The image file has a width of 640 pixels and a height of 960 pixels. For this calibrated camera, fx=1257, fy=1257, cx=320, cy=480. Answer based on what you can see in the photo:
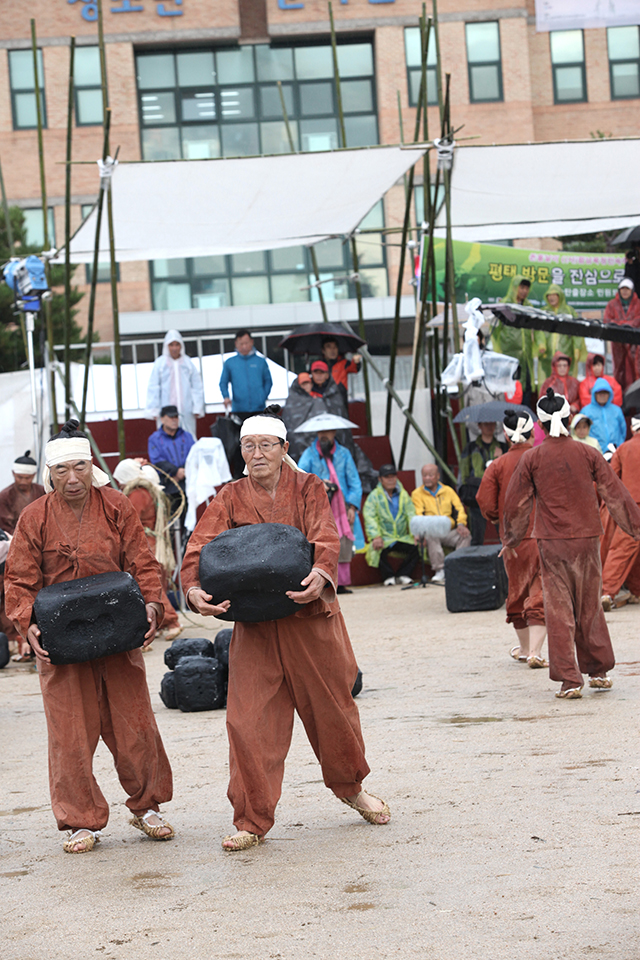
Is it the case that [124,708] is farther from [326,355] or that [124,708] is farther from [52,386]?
[52,386]

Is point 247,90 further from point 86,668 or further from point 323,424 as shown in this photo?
point 86,668

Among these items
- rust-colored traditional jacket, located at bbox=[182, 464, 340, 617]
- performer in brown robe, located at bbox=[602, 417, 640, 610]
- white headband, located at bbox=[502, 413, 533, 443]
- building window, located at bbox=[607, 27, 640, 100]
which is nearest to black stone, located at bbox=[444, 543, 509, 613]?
performer in brown robe, located at bbox=[602, 417, 640, 610]

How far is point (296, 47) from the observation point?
27078 mm

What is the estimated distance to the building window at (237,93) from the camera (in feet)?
88.5

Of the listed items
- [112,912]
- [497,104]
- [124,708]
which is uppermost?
[497,104]

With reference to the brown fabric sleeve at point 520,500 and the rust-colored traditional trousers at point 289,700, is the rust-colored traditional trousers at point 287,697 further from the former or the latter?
the brown fabric sleeve at point 520,500

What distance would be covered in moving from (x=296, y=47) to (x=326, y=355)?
15.8 metres

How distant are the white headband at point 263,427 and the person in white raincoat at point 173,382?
8802 mm

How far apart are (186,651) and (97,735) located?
10.1 feet

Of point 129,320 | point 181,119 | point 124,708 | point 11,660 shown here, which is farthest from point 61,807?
point 181,119

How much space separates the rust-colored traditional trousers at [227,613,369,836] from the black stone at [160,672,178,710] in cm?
293

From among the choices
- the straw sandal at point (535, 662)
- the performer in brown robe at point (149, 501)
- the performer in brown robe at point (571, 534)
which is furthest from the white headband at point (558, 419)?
the performer in brown robe at point (149, 501)

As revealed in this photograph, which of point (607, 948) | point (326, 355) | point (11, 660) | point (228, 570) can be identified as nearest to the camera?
point (607, 948)

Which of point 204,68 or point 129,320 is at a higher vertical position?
point 204,68
